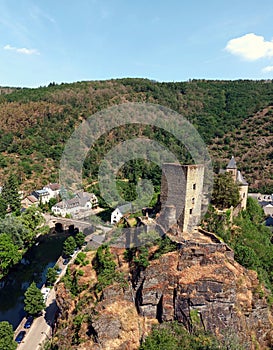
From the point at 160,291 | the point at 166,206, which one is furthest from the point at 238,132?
the point at 160,291

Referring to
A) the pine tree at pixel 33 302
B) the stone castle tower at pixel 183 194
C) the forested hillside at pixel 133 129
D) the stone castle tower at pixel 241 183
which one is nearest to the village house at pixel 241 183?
the stone castle tower at pixel 241 183

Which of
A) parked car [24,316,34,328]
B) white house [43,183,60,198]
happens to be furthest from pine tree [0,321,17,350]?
white house [43,183,60,198]

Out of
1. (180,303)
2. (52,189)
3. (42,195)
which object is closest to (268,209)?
(180,303)

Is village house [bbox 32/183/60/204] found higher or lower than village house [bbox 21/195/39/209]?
higher

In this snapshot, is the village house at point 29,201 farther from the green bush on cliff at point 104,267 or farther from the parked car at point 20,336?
the green bush on cliff at point 104,267

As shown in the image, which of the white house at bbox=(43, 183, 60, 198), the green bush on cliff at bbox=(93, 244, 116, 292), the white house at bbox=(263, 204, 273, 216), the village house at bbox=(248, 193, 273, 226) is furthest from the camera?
the white house at bbox=(43, 183, 60, 198)

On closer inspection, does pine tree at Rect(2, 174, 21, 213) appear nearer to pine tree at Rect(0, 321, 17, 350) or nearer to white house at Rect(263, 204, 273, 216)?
pine tree at Rect(0, 321, 17, 350)
